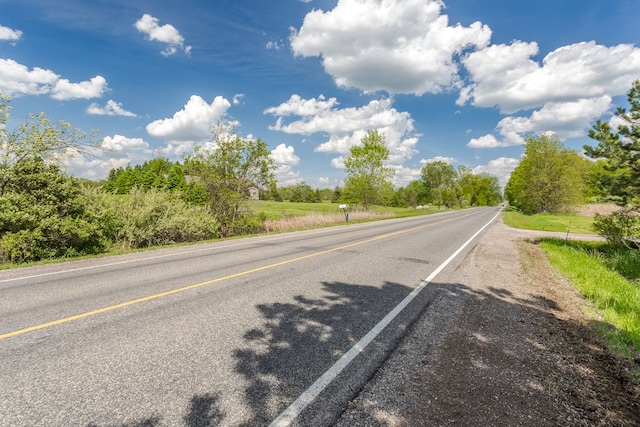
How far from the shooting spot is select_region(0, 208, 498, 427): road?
2.69m

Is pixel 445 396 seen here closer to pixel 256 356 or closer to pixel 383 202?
pixel 256 356

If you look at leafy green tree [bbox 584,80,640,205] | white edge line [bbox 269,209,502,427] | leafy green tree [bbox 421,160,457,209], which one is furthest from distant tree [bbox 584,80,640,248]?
leafy green tree [bbox 421,160,457,209]

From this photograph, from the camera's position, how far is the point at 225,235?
17.1 meters

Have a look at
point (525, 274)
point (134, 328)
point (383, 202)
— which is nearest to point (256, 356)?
point (134, 328)

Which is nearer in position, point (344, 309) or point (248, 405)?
point (248, 405)

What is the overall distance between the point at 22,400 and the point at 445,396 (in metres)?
3.89

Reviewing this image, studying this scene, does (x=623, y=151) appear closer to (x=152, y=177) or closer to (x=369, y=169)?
(x=369, y=169)

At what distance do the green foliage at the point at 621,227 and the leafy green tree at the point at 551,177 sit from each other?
120 feet

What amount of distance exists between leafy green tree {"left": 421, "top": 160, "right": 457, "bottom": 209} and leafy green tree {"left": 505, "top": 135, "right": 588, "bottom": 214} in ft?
113

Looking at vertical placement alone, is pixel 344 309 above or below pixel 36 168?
below


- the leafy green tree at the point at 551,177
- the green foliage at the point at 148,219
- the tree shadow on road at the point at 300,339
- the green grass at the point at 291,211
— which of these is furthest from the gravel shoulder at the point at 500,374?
the leafy green tree at the point at 551,177

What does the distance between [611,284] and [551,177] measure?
44578 mm

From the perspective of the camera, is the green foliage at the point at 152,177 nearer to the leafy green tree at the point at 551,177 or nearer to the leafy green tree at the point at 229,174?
the leafy green tree at the point at 229,174

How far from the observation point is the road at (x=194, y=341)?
269 centimetres
